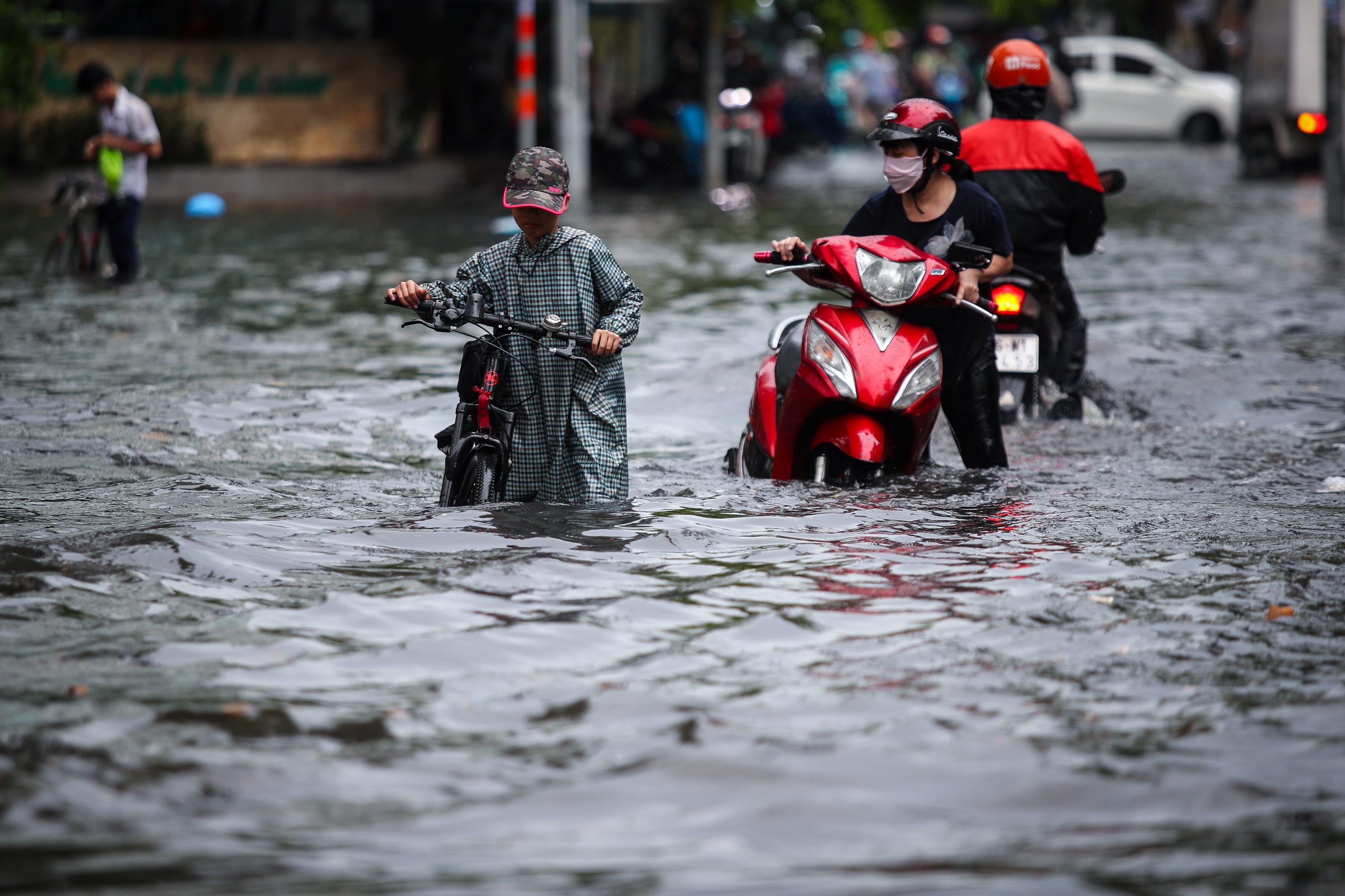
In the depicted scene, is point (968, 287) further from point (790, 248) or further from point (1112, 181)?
point (1112, 181)

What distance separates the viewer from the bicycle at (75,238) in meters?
15.0

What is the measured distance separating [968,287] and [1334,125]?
495 inches

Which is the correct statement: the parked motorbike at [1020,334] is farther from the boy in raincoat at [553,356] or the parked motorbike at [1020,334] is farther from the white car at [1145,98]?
the white car at [1145,98]

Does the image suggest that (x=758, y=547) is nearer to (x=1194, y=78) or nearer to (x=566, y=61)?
(x=566, y=61)

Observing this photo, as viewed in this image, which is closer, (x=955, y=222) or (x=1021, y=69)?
(x=955, y=222)

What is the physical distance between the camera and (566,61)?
24.0 meters

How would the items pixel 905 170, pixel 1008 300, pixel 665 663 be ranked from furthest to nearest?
1. pixel 1008 300
2. pixel 905 170
3. pixel 665 663

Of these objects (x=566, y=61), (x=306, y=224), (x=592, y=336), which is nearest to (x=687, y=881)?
(x=592, y=336)

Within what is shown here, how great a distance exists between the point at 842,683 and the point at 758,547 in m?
1.55

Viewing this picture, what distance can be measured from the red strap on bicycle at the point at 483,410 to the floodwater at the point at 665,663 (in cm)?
32

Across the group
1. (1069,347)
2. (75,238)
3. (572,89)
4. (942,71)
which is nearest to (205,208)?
(572,89)

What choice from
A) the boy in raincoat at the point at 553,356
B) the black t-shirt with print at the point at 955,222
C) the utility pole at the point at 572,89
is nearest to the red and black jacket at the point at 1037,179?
the black t-shirt with print at the point at 955,222

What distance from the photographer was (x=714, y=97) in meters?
26.3

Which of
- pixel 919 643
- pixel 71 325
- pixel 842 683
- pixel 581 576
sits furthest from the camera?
pixel 71 325
